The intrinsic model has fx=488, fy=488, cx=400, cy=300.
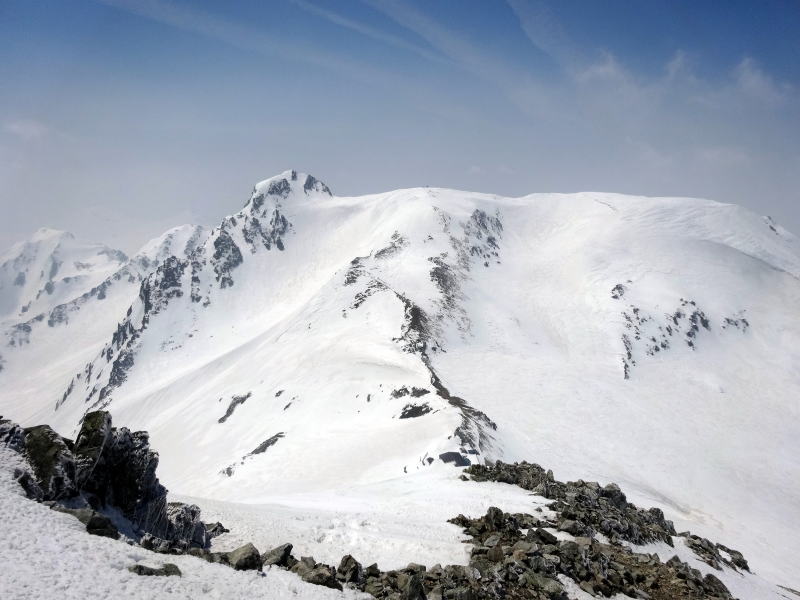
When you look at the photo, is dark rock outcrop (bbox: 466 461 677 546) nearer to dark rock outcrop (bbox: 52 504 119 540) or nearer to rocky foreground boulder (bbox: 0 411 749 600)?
rocky foreground boulder (bbox: 0 411 749 600)

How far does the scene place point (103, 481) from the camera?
1372 centimetres

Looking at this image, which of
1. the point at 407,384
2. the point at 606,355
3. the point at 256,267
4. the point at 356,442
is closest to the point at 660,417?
the point at 606,355

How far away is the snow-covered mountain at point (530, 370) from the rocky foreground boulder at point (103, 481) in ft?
59.3

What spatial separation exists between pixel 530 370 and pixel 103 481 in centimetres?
7034

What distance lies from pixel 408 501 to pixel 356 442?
25.6 m

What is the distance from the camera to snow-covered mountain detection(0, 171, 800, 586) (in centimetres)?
4950

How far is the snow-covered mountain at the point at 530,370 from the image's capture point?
4950cm

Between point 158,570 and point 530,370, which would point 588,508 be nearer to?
point 158,570

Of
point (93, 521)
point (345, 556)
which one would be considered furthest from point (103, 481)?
point (345, 556)

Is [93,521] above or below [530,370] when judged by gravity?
below

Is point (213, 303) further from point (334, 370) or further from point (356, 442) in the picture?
point (356, 442)

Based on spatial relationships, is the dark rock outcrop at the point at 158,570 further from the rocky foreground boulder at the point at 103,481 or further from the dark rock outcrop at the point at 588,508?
the dark rock outcrop at the point at 588,508

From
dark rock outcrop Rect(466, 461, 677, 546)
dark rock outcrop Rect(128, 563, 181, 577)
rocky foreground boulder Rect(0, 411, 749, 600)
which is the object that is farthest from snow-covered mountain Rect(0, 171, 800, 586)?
dark rock outcrop Rect(128, 563, 181, 577)

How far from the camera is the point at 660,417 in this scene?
7019 cm
